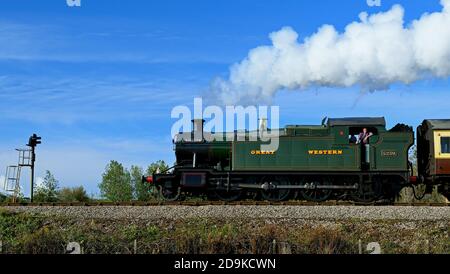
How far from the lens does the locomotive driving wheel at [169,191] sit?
24.2 m

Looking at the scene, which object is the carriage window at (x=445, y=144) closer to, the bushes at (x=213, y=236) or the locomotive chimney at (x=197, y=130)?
the bushes at (x=213, y=236)

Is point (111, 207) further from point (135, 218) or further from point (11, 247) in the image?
point (11, 247)

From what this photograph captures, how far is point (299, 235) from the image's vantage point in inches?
631

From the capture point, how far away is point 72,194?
1180 inches

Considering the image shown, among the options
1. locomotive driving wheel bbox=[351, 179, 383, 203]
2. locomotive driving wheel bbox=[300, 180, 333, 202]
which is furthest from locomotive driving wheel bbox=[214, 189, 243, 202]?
locomotive driving wheel bbox=[351, 179, 383, 203]

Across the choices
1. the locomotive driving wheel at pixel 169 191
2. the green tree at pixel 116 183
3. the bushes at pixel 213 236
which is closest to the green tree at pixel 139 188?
the green tree at pixel 116 183

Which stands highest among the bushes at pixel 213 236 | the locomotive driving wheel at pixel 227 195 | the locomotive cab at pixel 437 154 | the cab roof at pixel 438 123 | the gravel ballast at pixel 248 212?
the cab roof at pixel 438 123

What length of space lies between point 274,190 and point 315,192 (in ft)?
5.33

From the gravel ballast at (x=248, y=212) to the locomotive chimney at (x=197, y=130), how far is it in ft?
15.3

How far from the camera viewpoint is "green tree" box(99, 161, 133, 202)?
3356 cm

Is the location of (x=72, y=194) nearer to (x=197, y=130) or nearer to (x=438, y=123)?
(x=197, y=130)
